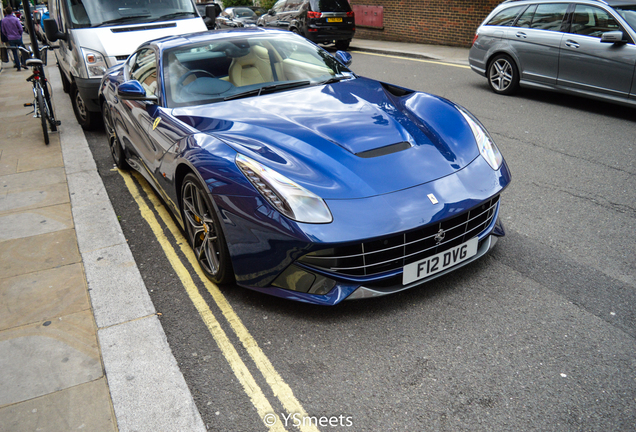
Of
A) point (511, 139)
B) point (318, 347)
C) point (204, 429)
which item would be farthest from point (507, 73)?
point (204, 429)

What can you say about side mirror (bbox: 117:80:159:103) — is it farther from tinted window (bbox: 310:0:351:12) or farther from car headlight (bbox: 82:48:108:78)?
tinted window (bbox: 310:0:351:12)

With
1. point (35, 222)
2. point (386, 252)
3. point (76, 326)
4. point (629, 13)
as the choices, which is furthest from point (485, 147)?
point (629, 13)

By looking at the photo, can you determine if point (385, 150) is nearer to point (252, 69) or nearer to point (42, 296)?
point (252, 69)

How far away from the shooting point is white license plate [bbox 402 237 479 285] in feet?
9.43

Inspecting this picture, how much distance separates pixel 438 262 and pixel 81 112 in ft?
23.2

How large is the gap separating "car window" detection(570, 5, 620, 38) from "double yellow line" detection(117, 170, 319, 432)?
645cm

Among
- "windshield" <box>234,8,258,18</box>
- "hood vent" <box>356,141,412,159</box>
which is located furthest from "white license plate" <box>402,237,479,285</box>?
"windshield" <box>234,8,258,18</box>

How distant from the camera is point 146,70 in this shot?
4688 millimetres

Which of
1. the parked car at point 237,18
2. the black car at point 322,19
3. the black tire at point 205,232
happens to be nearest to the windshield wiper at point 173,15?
the black tire at point 205,232

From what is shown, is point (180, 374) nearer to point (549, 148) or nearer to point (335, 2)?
point (549, 148)

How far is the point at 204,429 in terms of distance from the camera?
2326 millimetres

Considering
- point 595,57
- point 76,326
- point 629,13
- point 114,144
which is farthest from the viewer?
point 595,57

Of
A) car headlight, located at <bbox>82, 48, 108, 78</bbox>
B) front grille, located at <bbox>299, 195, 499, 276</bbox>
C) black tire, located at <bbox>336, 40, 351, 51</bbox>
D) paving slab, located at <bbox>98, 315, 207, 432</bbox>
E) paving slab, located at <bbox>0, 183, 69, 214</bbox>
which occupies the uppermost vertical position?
car headlight, located at <bbox>82, 48, 108, 78</bbox>

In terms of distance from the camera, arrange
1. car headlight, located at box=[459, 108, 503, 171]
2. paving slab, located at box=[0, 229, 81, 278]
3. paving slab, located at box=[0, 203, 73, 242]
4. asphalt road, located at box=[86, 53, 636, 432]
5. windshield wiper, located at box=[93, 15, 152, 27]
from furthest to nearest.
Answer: windshield wiper, located at box=[93, 15, 152, 27]
paving slab, located at box=[0, 203, 73, 242]
paving slab, located at box=[0, 229, 81, 278]
car headlight, located at box=[459, 108, 503, 171]
asphalt road, located at box=[86, 53, 636, 432]
